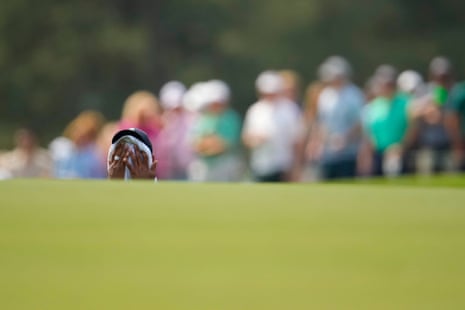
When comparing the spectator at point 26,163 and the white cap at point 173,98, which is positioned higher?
the white cap at point 173,98

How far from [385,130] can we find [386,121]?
0.12 m

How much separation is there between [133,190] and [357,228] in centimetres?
Result: 51

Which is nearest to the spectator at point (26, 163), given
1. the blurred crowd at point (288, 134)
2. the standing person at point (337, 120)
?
the blurred crowd at point (288, 134)

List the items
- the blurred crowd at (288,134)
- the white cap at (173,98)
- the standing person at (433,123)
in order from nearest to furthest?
the blurred crowd at (288,134) → the white cap at (173,98) → the standing person at (433,123)

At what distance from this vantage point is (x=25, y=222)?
3.12 metres

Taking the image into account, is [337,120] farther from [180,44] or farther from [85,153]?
[180,44]

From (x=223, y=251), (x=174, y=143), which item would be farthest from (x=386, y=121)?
(x=223, y=251)

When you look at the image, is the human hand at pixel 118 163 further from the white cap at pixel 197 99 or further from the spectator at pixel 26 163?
the spectator at pixel 26 163

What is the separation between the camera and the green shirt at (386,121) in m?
13.3

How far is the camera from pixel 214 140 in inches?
466

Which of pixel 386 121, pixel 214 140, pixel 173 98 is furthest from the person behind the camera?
pixel 386 121

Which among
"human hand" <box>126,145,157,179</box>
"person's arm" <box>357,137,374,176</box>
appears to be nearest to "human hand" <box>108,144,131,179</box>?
"human hand" <box>126,145,157,179</box>

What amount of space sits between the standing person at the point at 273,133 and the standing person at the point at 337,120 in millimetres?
788

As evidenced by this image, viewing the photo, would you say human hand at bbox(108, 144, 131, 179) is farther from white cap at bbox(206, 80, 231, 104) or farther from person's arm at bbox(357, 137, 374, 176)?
person's arm at bbox(357, 137, 374, 176)
